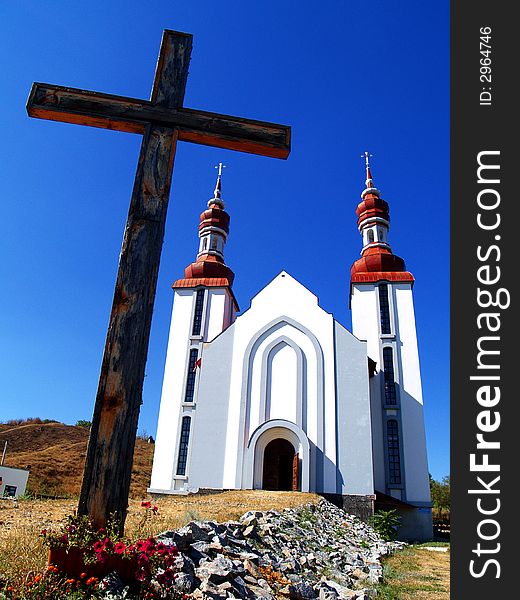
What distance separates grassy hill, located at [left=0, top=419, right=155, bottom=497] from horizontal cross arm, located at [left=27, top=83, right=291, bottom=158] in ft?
98.7

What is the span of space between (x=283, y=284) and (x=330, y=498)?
11989mm

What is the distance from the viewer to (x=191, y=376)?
28.7 meters

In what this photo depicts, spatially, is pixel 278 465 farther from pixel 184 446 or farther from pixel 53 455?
pixel 53 455

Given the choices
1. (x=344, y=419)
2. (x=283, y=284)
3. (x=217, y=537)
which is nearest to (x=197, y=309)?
(x=283, y=284)

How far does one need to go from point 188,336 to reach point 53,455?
30024 millimetres

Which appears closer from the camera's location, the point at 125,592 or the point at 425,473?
the point at 125,592

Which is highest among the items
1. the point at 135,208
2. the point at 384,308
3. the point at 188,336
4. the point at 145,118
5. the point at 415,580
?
Answer: the point at 384,308

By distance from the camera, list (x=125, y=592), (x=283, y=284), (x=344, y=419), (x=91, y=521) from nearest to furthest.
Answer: (x=125, y=592) < (x=91, y=521) < (x=344, y=419) < (x=283, y=284)

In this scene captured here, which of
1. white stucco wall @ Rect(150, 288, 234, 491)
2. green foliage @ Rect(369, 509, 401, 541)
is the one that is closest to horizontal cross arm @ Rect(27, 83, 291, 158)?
green foliage @ Rect(369, 509, 401, 541)

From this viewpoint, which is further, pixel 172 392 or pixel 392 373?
pixel 172 392

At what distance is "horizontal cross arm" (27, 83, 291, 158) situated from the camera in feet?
16.7

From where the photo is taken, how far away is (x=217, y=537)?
19.6 ft

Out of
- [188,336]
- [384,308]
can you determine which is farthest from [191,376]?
[384,308]

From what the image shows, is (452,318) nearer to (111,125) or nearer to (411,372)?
(111,125)
